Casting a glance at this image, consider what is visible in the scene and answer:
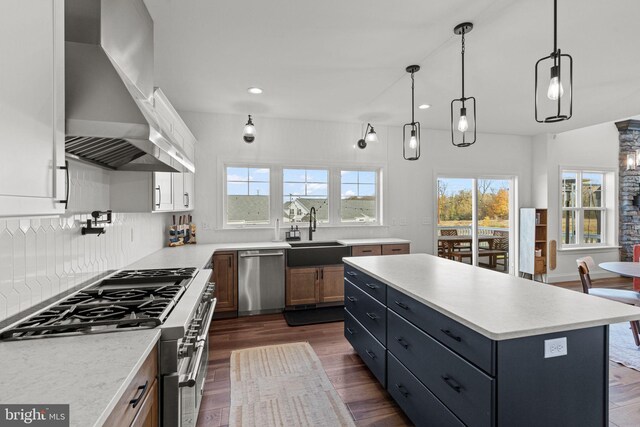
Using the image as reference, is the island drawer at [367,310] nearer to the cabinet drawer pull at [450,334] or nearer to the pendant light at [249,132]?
the cabinet drawer pull at [450,334]

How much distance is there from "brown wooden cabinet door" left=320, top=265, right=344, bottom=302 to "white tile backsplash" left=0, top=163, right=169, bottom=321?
7.46 ft

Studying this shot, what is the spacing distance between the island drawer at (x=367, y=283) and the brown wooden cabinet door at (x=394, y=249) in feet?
5.41

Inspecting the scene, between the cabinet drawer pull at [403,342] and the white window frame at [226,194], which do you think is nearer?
the cabinet drawer pull at [403,342]

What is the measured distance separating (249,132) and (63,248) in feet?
8.59

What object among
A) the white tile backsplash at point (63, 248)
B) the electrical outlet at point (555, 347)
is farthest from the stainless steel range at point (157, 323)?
the electrical outlet at point (555, 347)

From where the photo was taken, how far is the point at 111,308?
1.52m

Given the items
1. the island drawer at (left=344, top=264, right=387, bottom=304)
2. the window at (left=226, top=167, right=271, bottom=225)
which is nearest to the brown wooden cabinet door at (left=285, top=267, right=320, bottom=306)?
the window at (left=226, top=167, right=271, bottom=225)

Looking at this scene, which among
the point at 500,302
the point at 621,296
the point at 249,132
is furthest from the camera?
the point at 249,132

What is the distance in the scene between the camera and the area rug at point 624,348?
2.82m

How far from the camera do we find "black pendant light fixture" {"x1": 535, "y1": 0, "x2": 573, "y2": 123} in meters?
1.59

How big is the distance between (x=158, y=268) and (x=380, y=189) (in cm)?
365

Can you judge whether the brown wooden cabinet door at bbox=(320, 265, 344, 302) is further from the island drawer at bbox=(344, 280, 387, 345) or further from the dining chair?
the dining chair

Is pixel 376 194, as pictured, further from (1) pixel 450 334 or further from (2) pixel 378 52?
(1) pixel 450 334

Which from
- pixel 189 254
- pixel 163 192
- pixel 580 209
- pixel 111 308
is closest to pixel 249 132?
pixel 163 192
